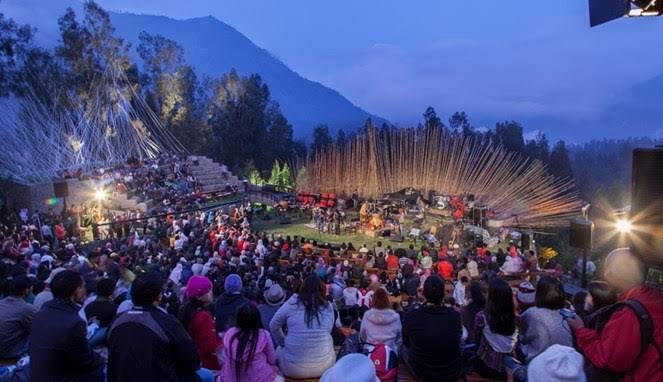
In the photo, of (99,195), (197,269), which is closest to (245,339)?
(197,269)

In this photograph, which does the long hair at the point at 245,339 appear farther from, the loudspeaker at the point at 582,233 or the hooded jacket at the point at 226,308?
the loudspeaker at the point at 582,233

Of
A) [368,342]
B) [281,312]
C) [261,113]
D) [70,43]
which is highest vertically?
[70,43]

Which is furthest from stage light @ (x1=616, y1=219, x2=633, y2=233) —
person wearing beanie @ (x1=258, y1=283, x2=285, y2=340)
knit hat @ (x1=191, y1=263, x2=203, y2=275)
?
knit hat @ (x1=191, y1=263, x2=203, y2=275)

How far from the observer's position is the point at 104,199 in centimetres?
2036

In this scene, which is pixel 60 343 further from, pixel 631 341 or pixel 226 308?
pixel 631 341

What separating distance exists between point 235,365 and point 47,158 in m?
24.2

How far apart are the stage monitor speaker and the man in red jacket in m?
0.08

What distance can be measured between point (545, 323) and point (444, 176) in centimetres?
2350

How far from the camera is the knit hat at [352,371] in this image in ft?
7.16

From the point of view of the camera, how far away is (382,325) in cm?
378

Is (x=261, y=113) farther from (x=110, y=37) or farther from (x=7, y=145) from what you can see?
(x=7, y=145)

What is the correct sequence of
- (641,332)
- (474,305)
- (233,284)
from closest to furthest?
(641,332) < (233,284) < (474,305)

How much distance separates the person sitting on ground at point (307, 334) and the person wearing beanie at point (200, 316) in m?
0.52

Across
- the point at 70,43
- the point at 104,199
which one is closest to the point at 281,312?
the point at 104,199
